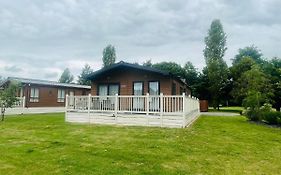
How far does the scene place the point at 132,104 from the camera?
13.0m

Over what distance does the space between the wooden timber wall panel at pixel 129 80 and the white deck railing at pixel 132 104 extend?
3512mm

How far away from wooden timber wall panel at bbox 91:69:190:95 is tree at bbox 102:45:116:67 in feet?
114

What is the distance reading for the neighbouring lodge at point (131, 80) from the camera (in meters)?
17.0

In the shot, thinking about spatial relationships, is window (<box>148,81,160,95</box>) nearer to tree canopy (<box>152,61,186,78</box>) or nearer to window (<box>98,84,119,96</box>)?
window (<box>98,84,119,96</box>)

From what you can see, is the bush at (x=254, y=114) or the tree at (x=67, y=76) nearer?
the bush at (x=254, y=114)

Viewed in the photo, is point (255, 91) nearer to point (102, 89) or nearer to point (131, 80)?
point (131, 80)

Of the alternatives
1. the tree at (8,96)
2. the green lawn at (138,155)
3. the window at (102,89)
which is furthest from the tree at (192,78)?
the green lawn at (138,155)

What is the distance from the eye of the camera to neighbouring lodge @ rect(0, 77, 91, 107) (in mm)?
24406

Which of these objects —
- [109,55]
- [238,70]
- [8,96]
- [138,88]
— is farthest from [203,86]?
[109,55]

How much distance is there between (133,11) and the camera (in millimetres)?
16766

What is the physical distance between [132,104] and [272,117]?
8.02 m

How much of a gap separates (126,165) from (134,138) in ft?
10.2

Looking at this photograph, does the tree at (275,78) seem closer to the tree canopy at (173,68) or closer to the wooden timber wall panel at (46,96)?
the tree canopy at (173,68)

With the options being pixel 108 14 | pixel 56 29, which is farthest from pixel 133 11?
pixel 56 29
